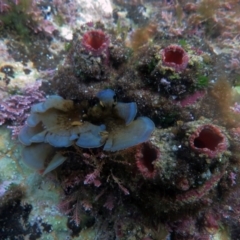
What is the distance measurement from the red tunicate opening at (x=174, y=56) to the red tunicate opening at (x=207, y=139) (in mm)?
Result: 961

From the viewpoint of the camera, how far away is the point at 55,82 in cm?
365

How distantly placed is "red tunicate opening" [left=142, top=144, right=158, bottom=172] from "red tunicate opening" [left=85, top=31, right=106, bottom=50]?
147cm

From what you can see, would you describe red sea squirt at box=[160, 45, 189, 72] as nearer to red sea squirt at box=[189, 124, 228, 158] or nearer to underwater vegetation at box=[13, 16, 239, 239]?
underwater vegetation at box=[13, 16, 239, 239]

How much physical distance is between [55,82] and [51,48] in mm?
963

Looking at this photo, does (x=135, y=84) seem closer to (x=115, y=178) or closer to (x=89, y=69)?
(x=89, y=69)

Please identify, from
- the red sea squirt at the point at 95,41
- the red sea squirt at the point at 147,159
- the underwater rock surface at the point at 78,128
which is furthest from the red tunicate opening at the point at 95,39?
the red sea squirt at the point at 147,159

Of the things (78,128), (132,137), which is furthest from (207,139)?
(78,128)

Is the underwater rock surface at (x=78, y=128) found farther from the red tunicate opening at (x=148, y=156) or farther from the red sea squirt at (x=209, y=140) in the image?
the red sea squirt at (x=209, y=140)

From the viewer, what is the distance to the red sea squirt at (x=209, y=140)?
2604mm

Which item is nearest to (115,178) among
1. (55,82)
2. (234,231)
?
(55,82)

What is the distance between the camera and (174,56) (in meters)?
3.22

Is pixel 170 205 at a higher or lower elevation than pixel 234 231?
higher

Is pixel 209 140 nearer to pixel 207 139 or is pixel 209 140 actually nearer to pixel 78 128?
pixel 207 139

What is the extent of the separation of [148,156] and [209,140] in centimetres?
72
